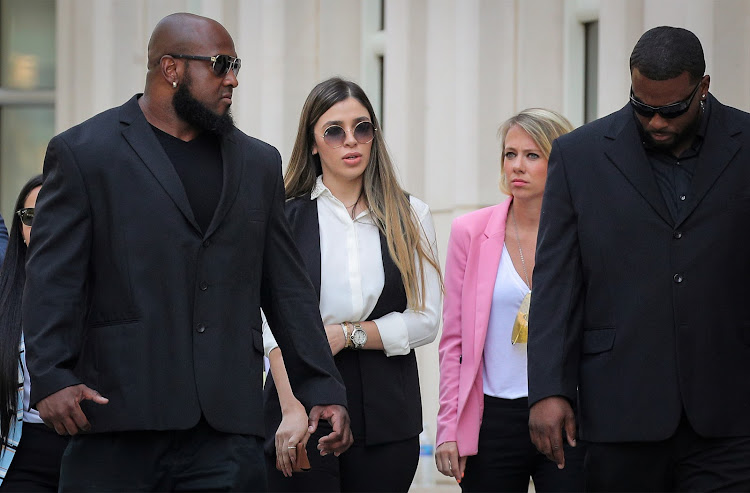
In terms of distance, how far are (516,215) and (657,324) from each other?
1699 mm

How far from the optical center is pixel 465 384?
6.42 metres

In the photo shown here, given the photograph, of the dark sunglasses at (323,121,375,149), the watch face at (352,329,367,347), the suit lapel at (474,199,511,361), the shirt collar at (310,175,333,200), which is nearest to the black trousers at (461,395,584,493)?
the suit lapel at (474,199,511,361)

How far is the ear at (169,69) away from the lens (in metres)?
5.19

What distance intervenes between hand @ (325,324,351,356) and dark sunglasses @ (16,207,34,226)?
159 cm

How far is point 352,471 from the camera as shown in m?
6.29

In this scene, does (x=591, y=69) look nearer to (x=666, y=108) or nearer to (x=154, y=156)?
(x=666, y=108)

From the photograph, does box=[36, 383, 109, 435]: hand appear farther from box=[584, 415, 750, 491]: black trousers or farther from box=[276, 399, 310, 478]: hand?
box=[584, 415, 750, 491]: black trousers

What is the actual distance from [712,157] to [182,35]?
1.82 meters

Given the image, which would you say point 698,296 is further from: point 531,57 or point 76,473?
point 531,57

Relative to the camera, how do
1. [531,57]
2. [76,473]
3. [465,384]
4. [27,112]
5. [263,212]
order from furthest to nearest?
[27,112]
[531,57]
[465,384]
[263,212]
[76,473]

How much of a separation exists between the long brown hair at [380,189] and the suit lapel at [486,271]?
0.24 metres

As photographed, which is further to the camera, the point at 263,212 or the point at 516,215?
the point at 516,215

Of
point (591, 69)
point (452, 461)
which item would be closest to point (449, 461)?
point (452, 461)

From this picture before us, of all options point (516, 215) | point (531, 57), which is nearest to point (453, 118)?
point (531, 57)
